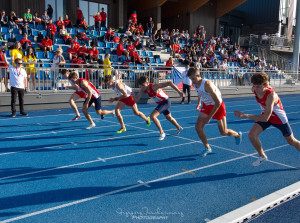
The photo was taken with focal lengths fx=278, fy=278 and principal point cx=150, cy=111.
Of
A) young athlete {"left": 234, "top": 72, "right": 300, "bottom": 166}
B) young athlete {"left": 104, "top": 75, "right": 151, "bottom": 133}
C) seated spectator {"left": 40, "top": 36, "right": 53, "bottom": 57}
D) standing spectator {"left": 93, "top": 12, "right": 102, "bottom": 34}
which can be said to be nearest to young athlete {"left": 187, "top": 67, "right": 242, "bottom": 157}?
young athlete {"left": 234, "top": 72, "right": 300, "bottom": 166}

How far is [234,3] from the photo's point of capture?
30.2 m

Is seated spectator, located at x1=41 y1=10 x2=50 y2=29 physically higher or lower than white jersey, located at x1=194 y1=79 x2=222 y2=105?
higher

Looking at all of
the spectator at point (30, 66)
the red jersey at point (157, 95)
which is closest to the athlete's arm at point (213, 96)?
the red jersey at point (157, 95)

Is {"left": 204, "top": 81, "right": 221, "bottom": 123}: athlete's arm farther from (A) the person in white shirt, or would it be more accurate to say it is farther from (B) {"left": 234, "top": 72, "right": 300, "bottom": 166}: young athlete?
(A) the person in white shirt

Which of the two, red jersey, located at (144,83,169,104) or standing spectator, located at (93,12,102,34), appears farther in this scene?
standing spectator, located at (93,12,102,34)

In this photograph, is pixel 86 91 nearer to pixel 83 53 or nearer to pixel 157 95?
pixel 157 95

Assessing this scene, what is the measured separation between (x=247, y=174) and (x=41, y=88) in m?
9.64

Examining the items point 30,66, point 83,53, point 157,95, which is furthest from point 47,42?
point 157,95

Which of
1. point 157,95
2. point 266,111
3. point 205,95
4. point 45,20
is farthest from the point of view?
point 45,20

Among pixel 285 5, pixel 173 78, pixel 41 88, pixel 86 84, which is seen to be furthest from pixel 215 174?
pixel 285 5

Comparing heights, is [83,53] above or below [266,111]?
above

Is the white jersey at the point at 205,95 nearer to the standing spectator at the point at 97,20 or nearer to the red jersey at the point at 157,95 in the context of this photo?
the red jersey at the point at 157,95

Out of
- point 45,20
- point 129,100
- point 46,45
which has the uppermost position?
point 45,20

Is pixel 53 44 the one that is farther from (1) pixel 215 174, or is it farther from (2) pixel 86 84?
(1) pixel 215 174
